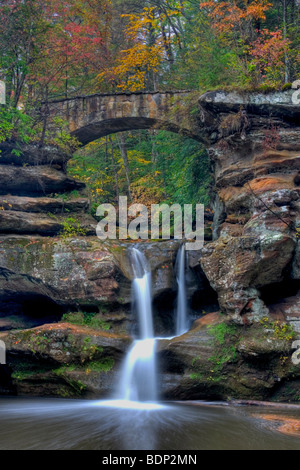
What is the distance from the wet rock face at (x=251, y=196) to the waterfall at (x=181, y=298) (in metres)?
1.24

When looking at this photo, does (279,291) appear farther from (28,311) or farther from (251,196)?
(28,311)

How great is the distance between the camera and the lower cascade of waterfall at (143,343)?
7195mm

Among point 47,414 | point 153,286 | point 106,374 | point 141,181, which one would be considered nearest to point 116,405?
point 106,374

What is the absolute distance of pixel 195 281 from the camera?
9.33 metres

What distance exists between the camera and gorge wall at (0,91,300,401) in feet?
23.5

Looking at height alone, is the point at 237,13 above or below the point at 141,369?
above

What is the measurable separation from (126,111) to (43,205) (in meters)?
4.29

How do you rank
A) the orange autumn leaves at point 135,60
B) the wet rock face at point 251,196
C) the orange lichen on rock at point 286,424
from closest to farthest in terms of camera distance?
the orange lichen on rock at point 286,424
the wet rock face at point 251,196
the orange autumn leaves at point 135,60

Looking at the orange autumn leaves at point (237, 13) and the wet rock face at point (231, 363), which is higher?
the orange autumn leaves at point (237, 13)

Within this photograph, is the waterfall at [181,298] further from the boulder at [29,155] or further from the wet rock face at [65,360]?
the boulder at [29,155]

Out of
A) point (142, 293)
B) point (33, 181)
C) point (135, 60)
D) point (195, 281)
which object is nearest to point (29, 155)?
point (33, 181)

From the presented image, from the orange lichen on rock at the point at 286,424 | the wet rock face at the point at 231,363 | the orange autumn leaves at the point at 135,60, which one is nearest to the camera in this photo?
the orange lichen on rock at the point at 286,424

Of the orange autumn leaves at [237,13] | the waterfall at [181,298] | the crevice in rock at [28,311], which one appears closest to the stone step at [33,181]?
the crevice in rock at [28,311]
